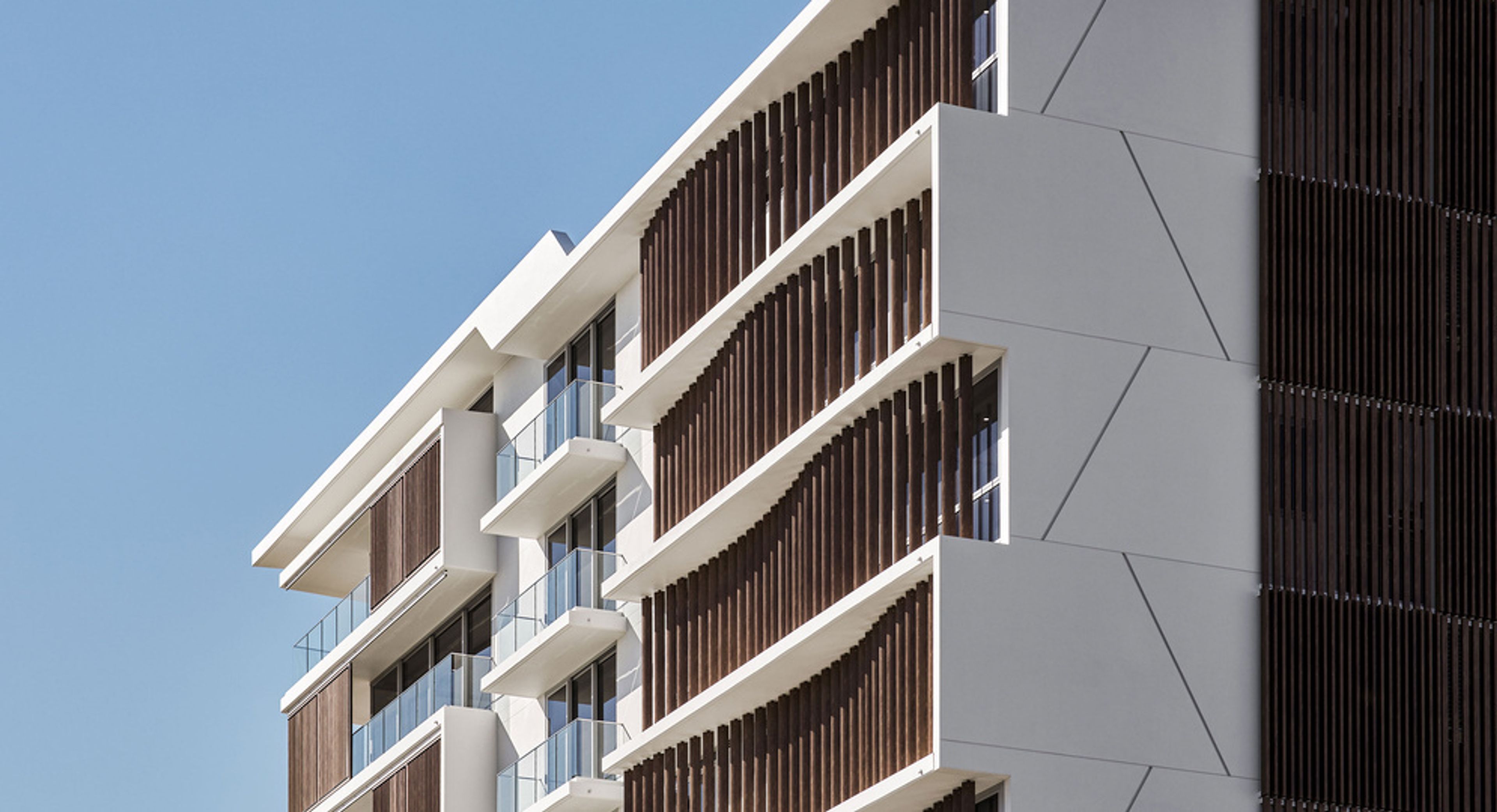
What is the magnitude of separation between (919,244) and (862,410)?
6.89ft

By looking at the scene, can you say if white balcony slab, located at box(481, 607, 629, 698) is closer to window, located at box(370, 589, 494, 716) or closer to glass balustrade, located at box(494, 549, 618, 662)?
glass balustrade, located at box(494, 549, 618, 662)

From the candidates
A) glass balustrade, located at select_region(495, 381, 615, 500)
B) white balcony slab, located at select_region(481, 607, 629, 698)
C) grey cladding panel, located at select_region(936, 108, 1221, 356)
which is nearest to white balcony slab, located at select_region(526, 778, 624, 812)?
white balcony slab, located at select_region(481, 607, 629, 698)

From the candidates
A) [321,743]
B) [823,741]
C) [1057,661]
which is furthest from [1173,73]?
[321,743]

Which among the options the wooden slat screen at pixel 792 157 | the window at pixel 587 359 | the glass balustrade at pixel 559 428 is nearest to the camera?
the wooden slat screen at pixel 792 157

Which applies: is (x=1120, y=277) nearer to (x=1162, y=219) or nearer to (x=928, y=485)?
(x=1162, y=219)

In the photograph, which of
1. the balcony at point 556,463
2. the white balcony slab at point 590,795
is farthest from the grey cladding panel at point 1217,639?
the balcony at point 556,463

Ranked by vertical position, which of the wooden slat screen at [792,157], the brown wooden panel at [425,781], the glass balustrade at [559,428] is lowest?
the brown wooden panel at [425,781]

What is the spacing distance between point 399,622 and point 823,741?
1651 cm

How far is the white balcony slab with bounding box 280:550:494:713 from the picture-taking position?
48.4 m

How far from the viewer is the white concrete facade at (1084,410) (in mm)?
31969

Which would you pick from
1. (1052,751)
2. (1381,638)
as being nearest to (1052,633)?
(1052,751)

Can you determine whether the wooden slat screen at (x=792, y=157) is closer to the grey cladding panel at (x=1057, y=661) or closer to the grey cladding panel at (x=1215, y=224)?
the grey cladding panel at (x=1215, y=224)

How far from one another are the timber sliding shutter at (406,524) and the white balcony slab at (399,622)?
28 cm

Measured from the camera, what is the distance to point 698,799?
1502 inches
